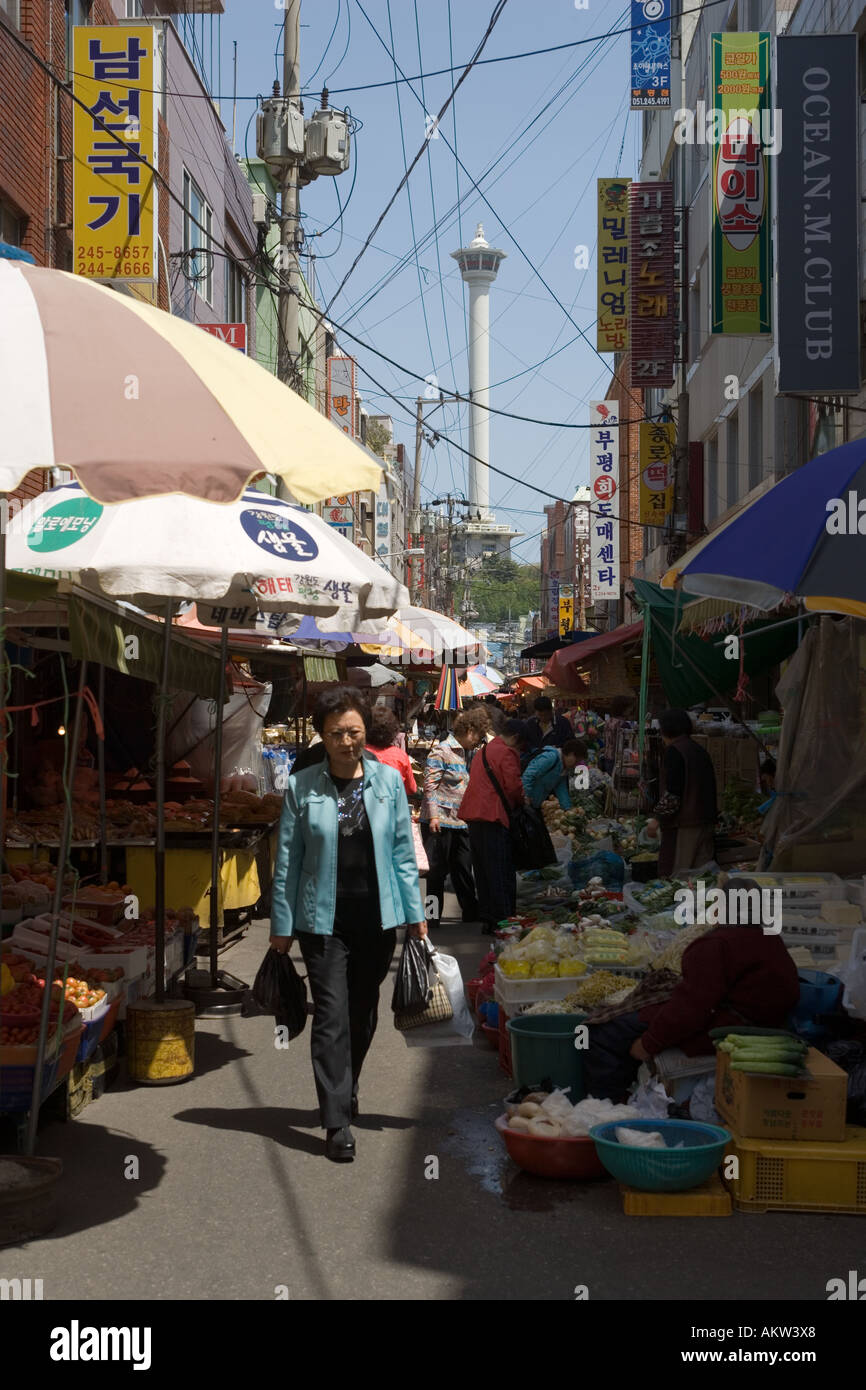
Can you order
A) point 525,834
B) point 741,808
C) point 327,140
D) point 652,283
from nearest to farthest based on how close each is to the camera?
point 525,834, point 741,808, point 327,140, point 652,283

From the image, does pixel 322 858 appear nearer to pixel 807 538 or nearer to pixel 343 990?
pixel 343 990

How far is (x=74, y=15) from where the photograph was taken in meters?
16.9

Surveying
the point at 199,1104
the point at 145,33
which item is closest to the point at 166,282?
the point at 145,33

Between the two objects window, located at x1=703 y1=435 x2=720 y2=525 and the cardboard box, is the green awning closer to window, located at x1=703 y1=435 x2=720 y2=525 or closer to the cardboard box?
the cardboard box

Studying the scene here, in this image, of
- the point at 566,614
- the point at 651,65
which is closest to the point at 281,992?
the point at 651,65

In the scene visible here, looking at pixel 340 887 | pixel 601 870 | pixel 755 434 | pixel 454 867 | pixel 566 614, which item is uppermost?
pixel 755 434

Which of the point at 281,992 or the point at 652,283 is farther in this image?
the point at 652,283

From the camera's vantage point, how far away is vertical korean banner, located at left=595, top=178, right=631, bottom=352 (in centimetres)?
2750

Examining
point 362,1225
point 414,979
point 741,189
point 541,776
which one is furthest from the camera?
point 741,189

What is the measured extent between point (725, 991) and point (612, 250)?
23621 millimetres

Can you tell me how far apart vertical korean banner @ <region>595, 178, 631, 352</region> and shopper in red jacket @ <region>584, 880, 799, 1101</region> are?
76.8 ft

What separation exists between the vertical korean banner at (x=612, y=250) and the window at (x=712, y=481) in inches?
110

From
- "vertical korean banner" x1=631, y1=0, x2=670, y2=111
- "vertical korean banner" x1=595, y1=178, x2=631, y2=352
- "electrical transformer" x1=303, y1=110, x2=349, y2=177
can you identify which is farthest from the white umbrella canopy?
"vertical korean banner" x1=631, y1=0, x2=670, y2=111

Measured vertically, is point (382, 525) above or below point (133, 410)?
above
